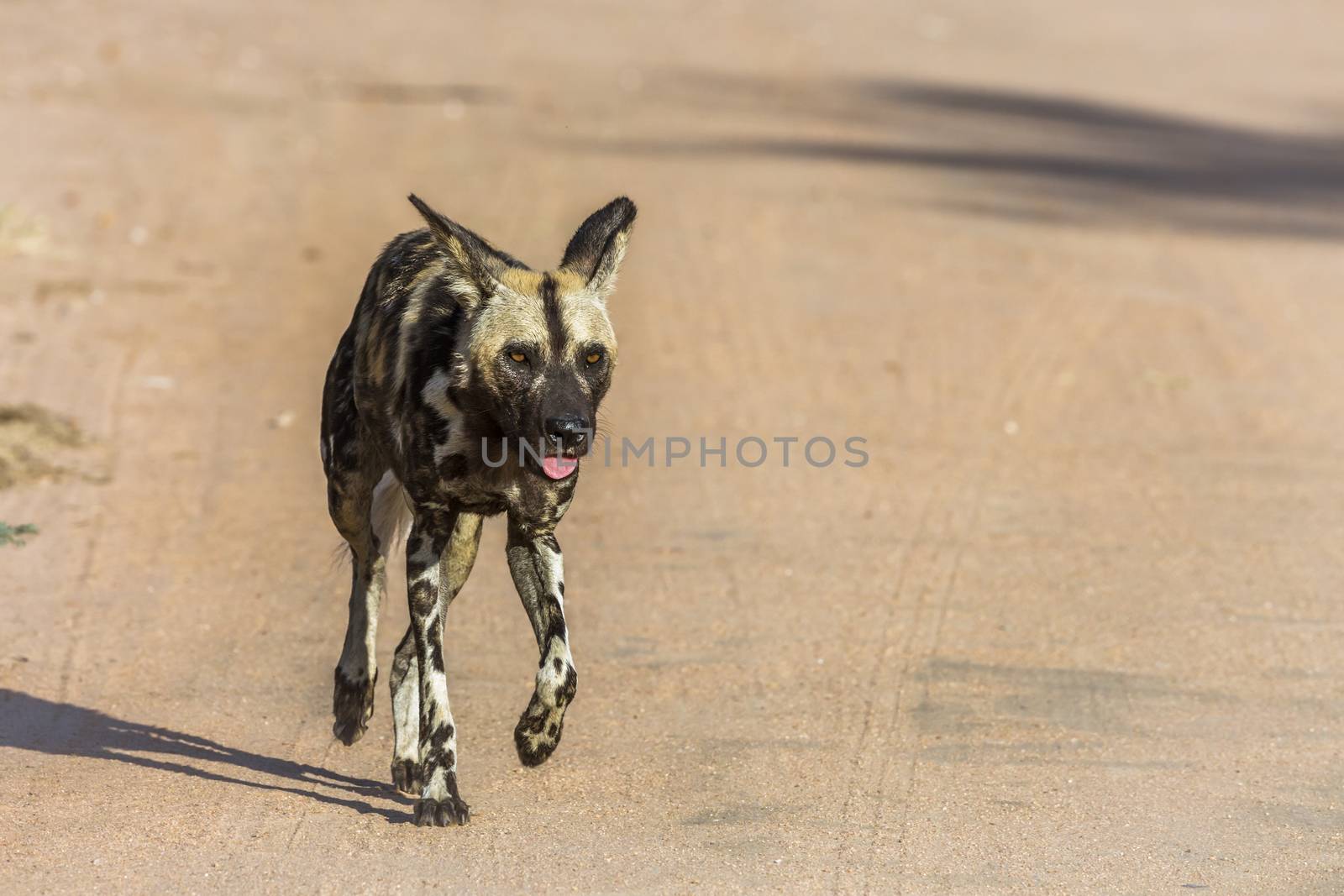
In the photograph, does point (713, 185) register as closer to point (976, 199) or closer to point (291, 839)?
point (976, 199)

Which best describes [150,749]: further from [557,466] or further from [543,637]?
[557,466]

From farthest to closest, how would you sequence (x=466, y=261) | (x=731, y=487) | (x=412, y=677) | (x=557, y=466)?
(x=731, y=487), (x=412, y=677), (x=466, y=261), (x=557, y=466)

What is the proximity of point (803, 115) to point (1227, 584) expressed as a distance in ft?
30.3

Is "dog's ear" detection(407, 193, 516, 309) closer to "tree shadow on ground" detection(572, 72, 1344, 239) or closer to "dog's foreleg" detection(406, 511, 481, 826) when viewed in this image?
"dog's foreleg" detection(406, 511, 481, 826)

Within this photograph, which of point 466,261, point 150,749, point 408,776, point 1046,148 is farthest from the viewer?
point 1046,148

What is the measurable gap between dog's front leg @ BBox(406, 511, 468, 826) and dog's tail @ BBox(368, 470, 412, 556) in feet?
1.62

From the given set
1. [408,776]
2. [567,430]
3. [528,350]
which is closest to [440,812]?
[408,776]

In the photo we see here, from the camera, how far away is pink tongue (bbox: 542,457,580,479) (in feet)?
14.5

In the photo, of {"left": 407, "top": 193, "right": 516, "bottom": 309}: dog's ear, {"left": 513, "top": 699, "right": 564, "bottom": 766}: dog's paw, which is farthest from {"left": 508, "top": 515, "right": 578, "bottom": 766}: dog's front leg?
{"left": 407, "top": 193, "right": 516, "bottom": 309}: dog's ear

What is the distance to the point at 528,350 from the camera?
446 cm

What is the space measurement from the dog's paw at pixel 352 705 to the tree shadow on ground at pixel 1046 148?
8.40 metres

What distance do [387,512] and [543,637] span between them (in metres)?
0.71

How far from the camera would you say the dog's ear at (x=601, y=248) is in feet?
15.6

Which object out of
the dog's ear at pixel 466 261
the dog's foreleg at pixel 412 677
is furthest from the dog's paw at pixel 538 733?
the dog's ear at pixel 466 261
